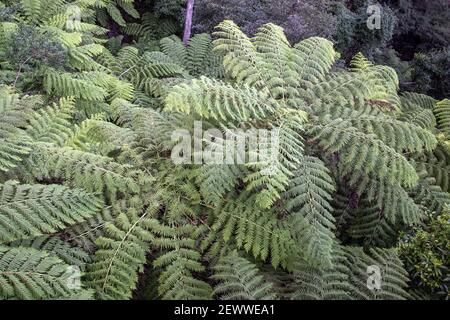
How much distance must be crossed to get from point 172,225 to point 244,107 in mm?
1126

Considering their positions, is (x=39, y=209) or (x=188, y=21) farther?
(x=188, y=21)

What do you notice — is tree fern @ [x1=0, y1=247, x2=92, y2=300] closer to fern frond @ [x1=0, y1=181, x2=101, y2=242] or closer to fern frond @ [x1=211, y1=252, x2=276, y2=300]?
fern frond @ [x1=0, y1=181, x2=101, y2=242]

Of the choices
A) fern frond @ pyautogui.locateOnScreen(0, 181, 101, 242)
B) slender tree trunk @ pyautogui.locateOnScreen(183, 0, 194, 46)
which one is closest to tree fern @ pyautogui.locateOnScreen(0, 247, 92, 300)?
fern frond @ pyautogui.locateOnScreen(0, 181, 101, 242)

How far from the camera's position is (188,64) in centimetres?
695

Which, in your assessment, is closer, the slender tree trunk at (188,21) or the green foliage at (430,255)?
the green foliage at (430,255)

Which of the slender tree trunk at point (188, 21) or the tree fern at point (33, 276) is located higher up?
the slender tree trunk at point (188, 21)

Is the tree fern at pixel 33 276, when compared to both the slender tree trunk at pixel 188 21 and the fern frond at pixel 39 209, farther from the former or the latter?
the slender tree trunk at pixel 188 21

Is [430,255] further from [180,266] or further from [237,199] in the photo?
[180,266]

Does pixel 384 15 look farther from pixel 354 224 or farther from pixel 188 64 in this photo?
pixel 354 224

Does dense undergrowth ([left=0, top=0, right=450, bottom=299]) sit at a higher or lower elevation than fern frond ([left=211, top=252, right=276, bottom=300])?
higher

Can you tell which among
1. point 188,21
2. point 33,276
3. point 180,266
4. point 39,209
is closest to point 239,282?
point 180,266

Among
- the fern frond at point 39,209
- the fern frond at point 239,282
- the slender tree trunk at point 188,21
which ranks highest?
the slender tree trunk at point 188,21

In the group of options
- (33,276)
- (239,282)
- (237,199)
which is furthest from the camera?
(237,199)

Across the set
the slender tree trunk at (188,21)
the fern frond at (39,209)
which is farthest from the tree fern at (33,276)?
the slender tree trunk at (188,21)
